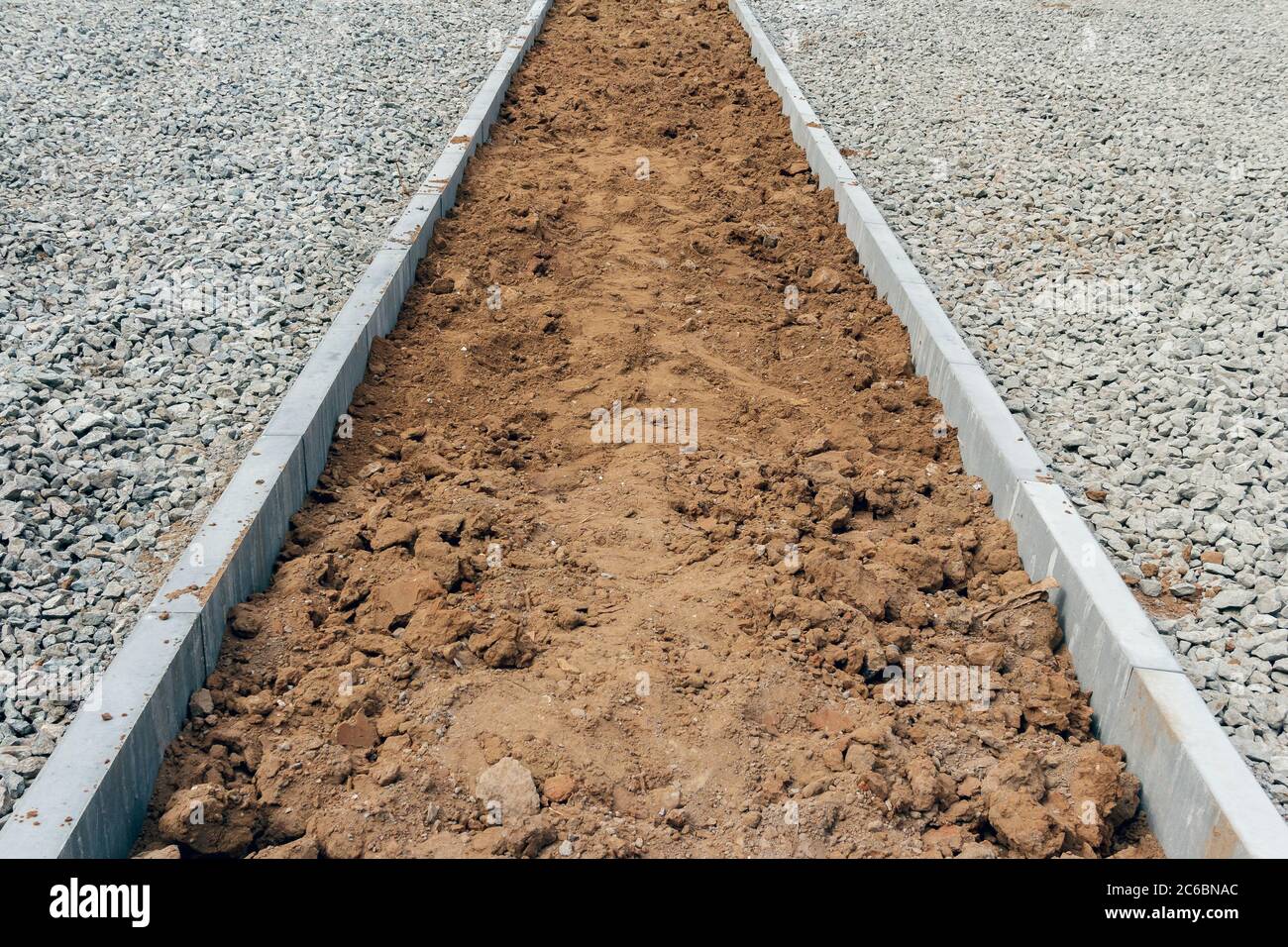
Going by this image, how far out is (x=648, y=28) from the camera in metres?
13.8

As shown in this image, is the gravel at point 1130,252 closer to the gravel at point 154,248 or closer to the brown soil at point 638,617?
the brown soil at point 638,617

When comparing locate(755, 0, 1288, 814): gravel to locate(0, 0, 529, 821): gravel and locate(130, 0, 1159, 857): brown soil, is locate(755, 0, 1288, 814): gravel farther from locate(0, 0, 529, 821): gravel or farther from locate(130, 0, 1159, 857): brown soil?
locate(0, 0, 529, 821): gravel

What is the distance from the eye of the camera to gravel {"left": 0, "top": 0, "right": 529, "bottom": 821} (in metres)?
4.35

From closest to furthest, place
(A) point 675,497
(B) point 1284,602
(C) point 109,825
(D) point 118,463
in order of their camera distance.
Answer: (C) point 109,825, (B) point 1284,602, (D) point 118,463, (A) point 675,497

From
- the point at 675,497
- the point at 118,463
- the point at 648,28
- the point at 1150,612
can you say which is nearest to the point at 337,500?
the point at 118,463

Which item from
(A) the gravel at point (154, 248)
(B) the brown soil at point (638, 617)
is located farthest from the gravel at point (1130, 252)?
(A) the gravel at point (154, 248)

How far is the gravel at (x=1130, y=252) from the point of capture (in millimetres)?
4793

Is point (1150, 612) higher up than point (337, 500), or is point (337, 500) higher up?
point (1150, 612)

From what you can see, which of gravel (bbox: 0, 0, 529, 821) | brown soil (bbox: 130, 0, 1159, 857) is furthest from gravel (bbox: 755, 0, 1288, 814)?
gravel (bbox: 0, 0, 529, 821)

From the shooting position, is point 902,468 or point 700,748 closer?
point 700,748

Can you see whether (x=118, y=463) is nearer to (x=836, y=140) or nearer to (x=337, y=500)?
(x=337, y=500)

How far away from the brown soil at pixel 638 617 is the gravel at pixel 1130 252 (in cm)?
59

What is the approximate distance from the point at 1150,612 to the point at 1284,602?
0.50 meters

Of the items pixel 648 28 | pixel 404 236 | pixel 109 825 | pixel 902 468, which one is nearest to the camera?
pixel 109 825
